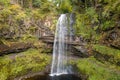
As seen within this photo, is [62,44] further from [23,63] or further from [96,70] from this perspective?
[96,70]

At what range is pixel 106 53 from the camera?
14.6 m

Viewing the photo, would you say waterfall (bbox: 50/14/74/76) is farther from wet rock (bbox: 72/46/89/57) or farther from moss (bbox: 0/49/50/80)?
wet rock (bbox: 72/46/89/57)

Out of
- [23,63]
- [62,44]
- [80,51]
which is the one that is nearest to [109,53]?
[80,51]

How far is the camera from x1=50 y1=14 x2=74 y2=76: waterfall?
1816 centimetres

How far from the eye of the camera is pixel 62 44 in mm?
19234

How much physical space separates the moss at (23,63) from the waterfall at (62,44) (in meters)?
1.18

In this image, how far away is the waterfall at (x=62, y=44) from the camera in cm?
1816

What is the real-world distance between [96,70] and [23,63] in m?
7.53

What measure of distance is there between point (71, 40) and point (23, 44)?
19.0ft

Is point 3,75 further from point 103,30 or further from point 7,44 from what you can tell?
point 103,30

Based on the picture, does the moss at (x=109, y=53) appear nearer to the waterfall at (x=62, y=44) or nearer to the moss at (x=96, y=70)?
the moss at (x=96, y=70)

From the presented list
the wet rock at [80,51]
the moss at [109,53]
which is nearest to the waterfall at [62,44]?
the wet rock at [80,51]

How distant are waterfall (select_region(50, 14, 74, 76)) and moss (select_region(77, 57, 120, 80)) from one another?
7.93 ft

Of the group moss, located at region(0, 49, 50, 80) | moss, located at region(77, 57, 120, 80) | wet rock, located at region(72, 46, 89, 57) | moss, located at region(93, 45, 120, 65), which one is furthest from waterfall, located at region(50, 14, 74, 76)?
moss, located at region(93, 45, 120, 65)
